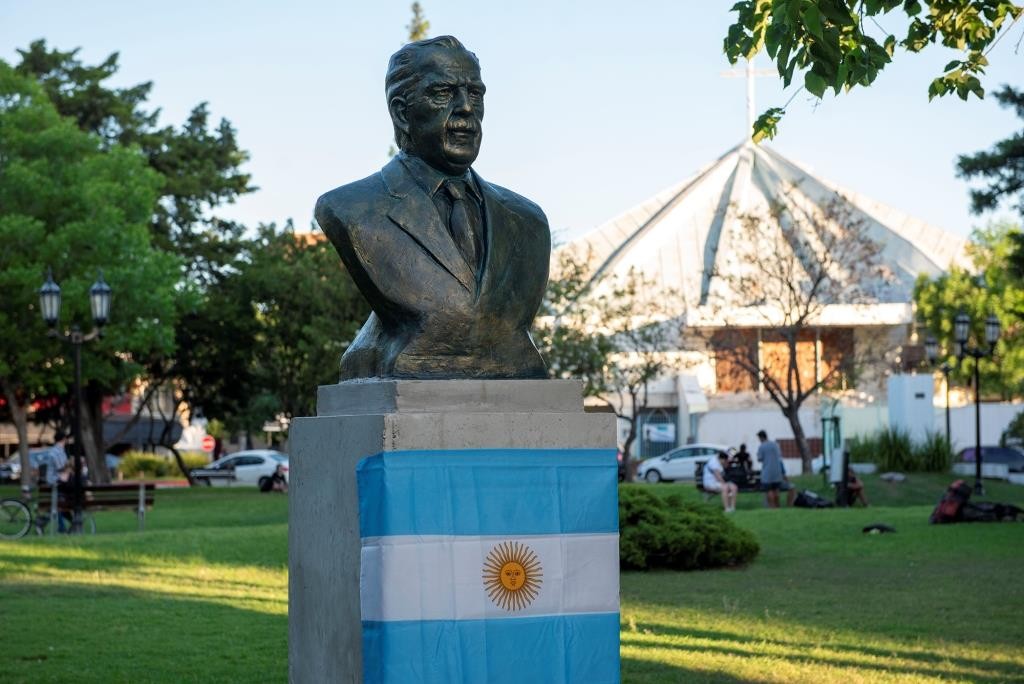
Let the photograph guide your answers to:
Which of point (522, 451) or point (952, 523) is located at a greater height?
point (522, 451)

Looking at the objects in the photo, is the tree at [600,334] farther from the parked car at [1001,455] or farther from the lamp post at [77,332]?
the lamp post at [77,332]

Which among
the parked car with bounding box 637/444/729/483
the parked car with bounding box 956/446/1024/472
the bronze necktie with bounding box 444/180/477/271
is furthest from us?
the parked car with bounding box 637/444/729/483

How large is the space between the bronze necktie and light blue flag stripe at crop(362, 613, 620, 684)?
1611 mm

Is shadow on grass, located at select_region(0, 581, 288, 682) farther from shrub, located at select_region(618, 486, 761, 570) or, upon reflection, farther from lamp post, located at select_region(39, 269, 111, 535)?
lamp post, located at select_region(39, 269, 111, 535)

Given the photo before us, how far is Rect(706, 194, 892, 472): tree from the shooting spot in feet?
126

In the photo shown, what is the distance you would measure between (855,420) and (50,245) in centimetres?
2128

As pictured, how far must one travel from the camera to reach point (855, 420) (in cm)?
4128

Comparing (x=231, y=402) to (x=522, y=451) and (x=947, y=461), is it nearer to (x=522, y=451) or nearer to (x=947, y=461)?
(x=947, y=461)

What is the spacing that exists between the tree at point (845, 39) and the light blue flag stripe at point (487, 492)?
237cm

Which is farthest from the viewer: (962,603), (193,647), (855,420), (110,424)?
(110,424)

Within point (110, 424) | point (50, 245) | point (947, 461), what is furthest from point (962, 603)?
point (110, 424)

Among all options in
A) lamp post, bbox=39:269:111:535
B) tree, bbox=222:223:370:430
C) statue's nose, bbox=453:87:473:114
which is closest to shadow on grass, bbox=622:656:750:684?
statue's nose, bbox=453:87:473:114

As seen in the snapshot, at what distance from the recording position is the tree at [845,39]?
7.57 m

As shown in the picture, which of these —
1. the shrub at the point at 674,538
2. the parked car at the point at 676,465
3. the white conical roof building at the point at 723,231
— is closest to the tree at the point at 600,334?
the parked car at the point at 676,465
